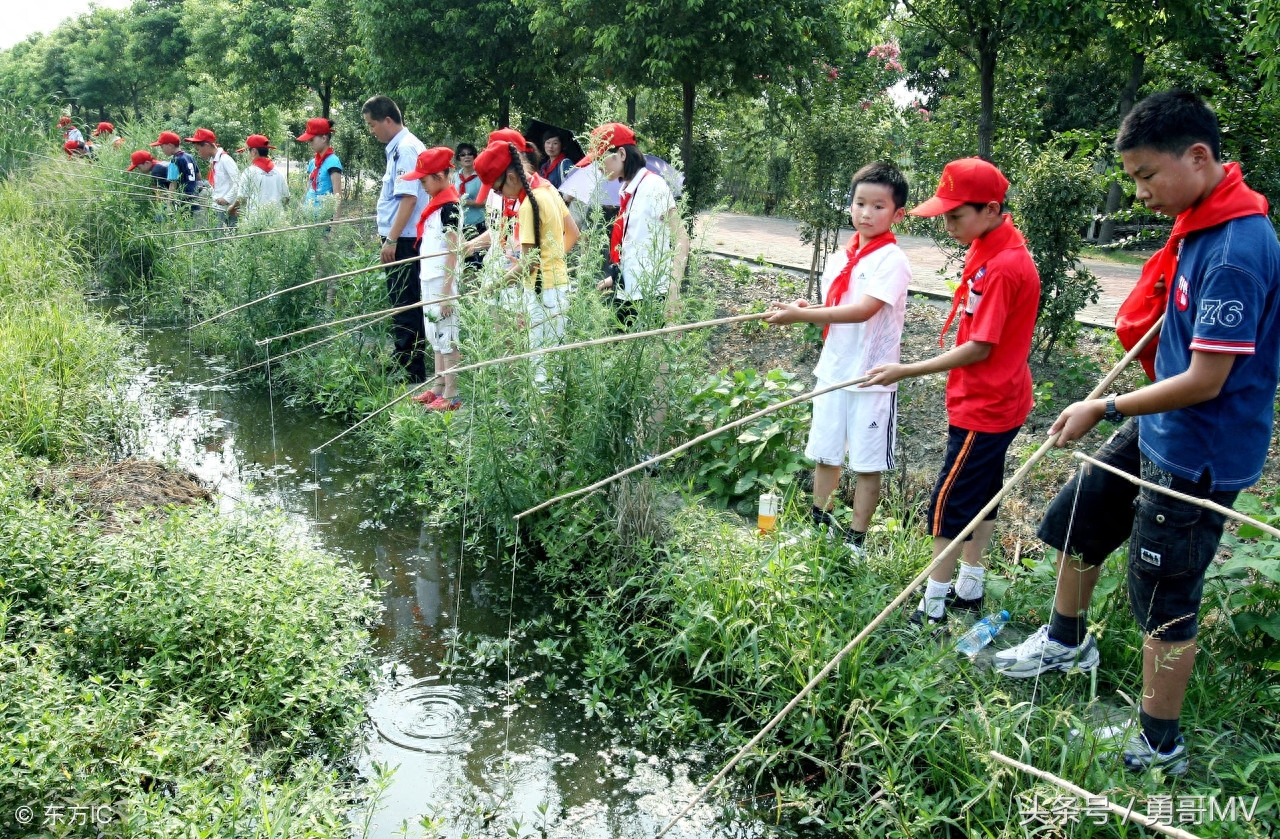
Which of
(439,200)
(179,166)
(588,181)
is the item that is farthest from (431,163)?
(179,166)

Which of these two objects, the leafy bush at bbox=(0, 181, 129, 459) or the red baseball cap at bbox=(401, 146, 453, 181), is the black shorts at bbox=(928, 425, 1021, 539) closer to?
the red baseball cap at bbox=(401, 146, 453, 181)

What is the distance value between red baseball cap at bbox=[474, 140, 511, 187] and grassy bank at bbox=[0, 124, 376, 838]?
85.6 inches

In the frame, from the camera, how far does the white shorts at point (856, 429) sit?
396cm

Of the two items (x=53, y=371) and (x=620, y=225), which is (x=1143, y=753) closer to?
(x=620, y=225)

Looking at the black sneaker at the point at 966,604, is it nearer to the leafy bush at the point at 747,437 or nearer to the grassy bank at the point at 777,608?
the grassy bank at the point at 777,608

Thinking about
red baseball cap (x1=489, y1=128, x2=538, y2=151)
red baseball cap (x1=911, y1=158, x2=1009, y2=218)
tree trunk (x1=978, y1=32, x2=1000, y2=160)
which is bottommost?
red baseball cap (x1=911, y1=158, x2=1009, y2=218)

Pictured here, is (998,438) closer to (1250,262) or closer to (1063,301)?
(1250,262)

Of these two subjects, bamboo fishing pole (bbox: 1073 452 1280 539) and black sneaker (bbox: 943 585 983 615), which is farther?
black sneaker (bbox: 943 585 983 615)

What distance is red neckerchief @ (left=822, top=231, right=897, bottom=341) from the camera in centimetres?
398

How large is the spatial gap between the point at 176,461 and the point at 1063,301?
17.9ft

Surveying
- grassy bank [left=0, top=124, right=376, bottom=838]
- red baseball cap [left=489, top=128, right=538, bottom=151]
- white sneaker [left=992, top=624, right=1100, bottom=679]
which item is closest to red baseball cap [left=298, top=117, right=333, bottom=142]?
red baseball cap [left=489, top=128, right=538, bottom=151]

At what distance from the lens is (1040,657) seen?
3299 millimetres

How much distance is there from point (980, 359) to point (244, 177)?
8.67m

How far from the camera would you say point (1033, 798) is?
104 inches
